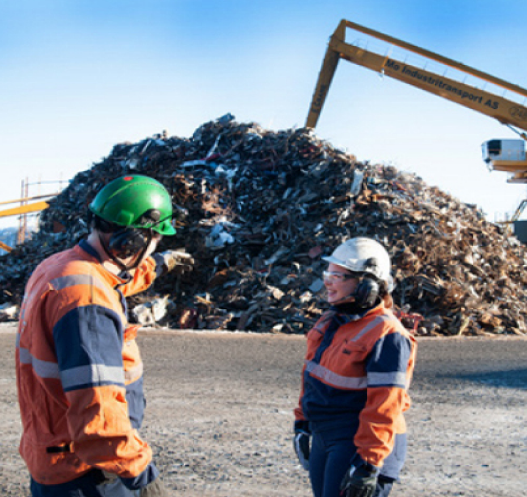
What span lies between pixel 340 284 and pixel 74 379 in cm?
137

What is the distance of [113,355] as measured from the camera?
158cm

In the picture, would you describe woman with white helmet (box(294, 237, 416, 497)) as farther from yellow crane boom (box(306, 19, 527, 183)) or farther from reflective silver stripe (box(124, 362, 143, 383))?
yellow crane boom (box(306, 19, 527, 183))

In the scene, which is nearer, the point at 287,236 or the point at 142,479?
the point at 142,479

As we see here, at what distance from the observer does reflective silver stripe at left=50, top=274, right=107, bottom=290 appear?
160 cm

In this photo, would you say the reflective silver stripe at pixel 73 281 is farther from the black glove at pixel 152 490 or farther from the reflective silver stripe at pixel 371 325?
the reflective silver stripe at pixel 371 325

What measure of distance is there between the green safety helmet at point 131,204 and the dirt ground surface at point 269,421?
240 centimetres

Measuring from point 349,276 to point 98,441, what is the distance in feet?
4.55

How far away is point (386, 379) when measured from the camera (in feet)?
7.01

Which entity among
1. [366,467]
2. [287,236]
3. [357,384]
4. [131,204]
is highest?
[287,236]

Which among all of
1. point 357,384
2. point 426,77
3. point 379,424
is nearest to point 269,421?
point 357,384

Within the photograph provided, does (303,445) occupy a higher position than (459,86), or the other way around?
(459,86)

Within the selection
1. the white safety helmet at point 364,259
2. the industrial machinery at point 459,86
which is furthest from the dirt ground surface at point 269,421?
the industrial machinery at point 459,86

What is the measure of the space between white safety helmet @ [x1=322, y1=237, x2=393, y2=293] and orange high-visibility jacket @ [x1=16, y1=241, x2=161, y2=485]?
1155 mm

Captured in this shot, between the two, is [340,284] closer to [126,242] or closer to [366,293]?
[366,293]
